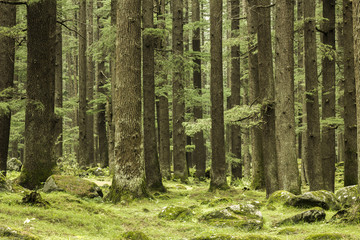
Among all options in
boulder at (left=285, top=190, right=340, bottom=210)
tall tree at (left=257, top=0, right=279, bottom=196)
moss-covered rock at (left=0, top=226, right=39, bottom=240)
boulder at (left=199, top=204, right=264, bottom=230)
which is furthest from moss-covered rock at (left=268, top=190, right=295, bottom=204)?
moss-covered rock at (left=0, top=226, right=39, bottom=240)

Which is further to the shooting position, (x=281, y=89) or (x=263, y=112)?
(x=263, y=112)

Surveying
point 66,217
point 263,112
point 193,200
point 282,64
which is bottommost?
point 193,200

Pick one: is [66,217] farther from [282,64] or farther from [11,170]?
[11,170]

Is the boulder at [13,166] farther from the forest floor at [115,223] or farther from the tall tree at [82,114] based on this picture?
the forest floor at [115,223]

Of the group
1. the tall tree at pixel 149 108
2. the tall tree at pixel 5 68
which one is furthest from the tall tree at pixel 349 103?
the tall tree at pixel 5 68

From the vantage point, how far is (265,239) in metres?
5.75

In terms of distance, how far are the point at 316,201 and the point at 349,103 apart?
18.5 feet

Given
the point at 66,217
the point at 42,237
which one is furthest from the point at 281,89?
the point at 42,237

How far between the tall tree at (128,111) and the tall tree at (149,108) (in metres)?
2.62

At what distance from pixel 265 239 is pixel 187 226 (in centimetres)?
257

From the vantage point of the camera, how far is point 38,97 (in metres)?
10.8

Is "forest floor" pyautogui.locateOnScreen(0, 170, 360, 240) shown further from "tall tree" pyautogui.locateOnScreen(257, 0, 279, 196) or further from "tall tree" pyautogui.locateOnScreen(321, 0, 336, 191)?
"tall tree" pyautogui.locateOnScreen(321, 0, 336, 191)

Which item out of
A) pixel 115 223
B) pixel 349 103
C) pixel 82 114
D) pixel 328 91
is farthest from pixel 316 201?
pixel 82 114

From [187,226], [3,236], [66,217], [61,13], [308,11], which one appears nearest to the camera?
[3,236]
